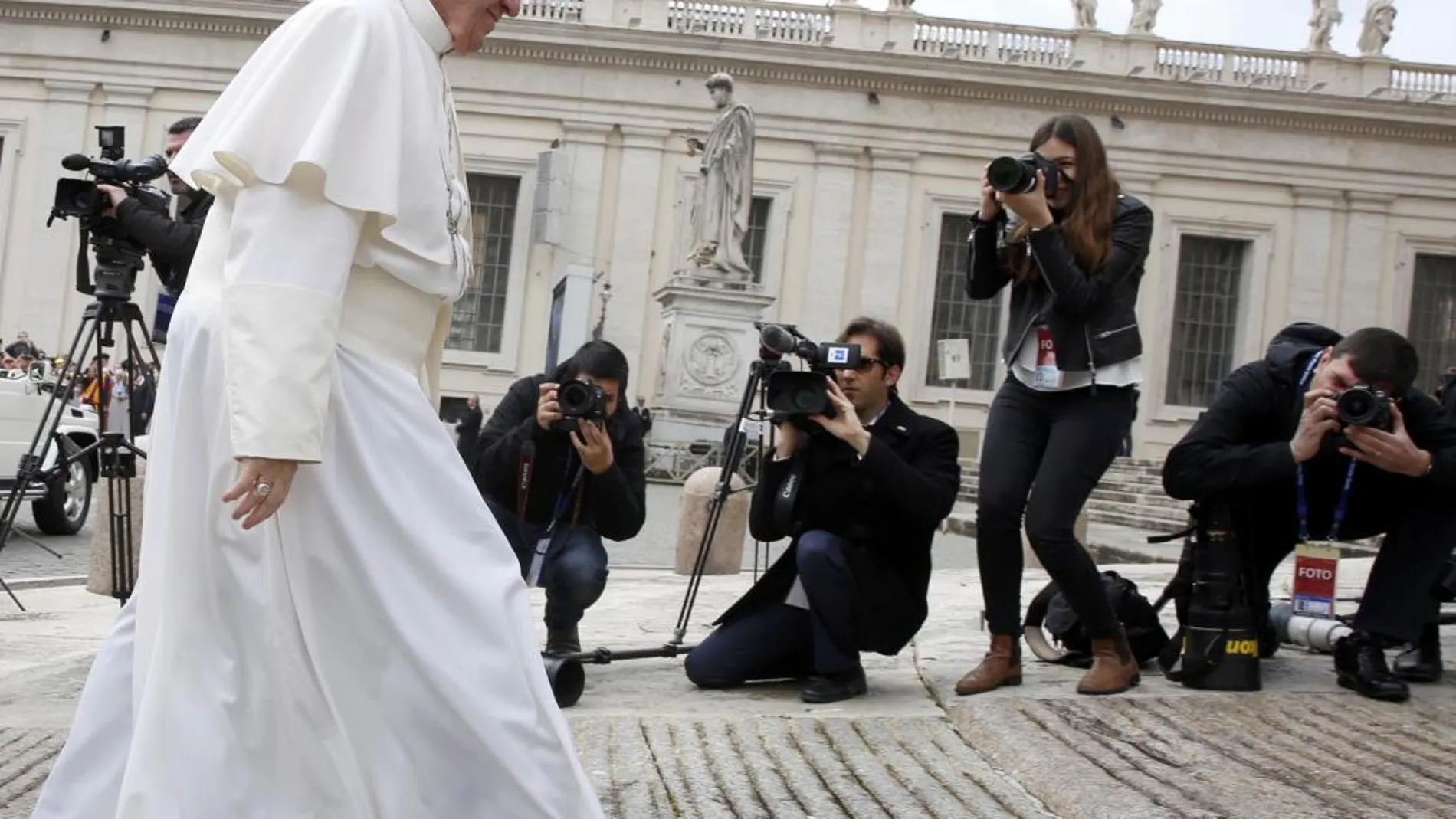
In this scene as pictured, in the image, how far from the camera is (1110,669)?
5.55m

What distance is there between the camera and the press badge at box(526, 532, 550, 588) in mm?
6176

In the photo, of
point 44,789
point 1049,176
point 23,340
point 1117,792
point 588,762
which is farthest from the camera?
point 23,340

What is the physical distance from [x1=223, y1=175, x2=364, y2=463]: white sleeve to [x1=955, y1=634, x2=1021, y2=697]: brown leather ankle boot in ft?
10.5

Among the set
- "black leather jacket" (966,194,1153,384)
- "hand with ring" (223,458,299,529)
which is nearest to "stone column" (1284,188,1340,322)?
"black leather jacket" (966,194,1153,384)

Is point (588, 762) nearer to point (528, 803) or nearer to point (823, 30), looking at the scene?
point (528, 803)

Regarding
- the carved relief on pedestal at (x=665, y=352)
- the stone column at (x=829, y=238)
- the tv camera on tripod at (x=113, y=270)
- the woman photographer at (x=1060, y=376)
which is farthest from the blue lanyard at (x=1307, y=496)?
the stone column at (x=829, y=238)

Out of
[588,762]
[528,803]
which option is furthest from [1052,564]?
[528,803]

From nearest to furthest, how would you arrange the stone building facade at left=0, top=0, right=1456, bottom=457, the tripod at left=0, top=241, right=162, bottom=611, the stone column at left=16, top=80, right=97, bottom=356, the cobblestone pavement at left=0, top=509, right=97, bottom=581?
the tripod at left=0, top=241, right=162, bottom=611 → the cobblestone pavement at left=0, top=509, right=97, bottom=581 → the stone building facade at left=0, top=0, right=1456, bottom=457 → the stone column at left=16, top=80, right=97, bottom=356

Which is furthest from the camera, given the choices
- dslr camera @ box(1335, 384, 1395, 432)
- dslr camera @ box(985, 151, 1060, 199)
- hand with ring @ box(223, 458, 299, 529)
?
dslr camera @ box(1335, 384, 1395, 432)

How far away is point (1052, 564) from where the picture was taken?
5.46m

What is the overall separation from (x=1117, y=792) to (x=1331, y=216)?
34.0 metres

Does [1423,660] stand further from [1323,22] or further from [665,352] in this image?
[1323,22]

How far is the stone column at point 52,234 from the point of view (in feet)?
114

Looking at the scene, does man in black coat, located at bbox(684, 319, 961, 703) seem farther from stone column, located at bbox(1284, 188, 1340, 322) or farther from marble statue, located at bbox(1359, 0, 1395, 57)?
marble statue, located at bbox(1359, 0, 1395, 57)
